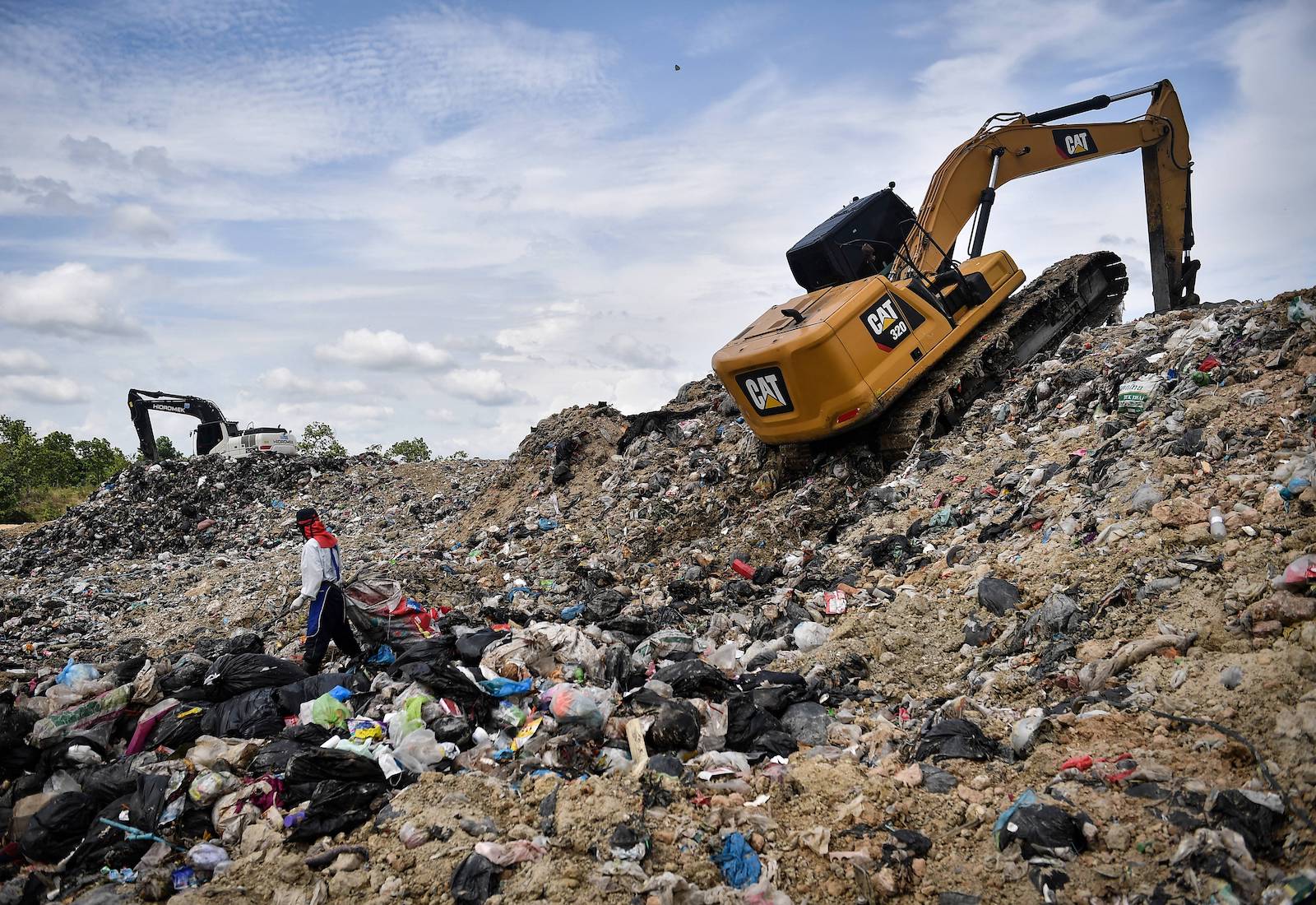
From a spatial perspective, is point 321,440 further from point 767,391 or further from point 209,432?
point 767,391

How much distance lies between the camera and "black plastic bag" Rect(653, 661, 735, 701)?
13.4ft

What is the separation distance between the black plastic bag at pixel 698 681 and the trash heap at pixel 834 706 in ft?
0.05

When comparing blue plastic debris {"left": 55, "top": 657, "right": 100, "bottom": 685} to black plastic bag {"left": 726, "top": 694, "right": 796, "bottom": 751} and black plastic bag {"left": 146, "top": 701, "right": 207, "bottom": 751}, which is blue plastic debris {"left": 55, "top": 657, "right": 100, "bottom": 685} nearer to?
black plastic bag {"left": 146, "top": 701, "right": 207, "bottom": 751}

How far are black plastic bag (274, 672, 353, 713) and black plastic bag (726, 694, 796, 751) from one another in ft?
7.20

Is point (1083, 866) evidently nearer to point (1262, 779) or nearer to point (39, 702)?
point (1262, 779)

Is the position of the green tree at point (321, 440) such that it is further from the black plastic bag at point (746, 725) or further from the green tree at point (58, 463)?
the black plastic bag at point (746, 725)

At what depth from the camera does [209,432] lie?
749 inches

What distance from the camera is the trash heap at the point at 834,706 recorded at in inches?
103

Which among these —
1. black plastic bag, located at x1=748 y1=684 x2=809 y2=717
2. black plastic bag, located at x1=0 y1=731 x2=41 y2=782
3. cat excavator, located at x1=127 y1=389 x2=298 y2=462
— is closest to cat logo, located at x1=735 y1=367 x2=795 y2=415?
Answer: black plastic bag, located at x1=748 y1=684 x2=809 y2=717

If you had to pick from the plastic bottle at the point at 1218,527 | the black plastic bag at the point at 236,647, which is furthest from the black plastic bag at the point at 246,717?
the plastic bottle at the point at 1218,527

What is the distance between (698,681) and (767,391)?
3562 mm

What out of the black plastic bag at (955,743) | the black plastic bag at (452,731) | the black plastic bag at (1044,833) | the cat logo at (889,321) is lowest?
the black plastic bag at (1044,833)

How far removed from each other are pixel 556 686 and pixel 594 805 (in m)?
1.11

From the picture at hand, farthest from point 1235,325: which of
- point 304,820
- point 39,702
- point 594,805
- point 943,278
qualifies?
point 39,702
